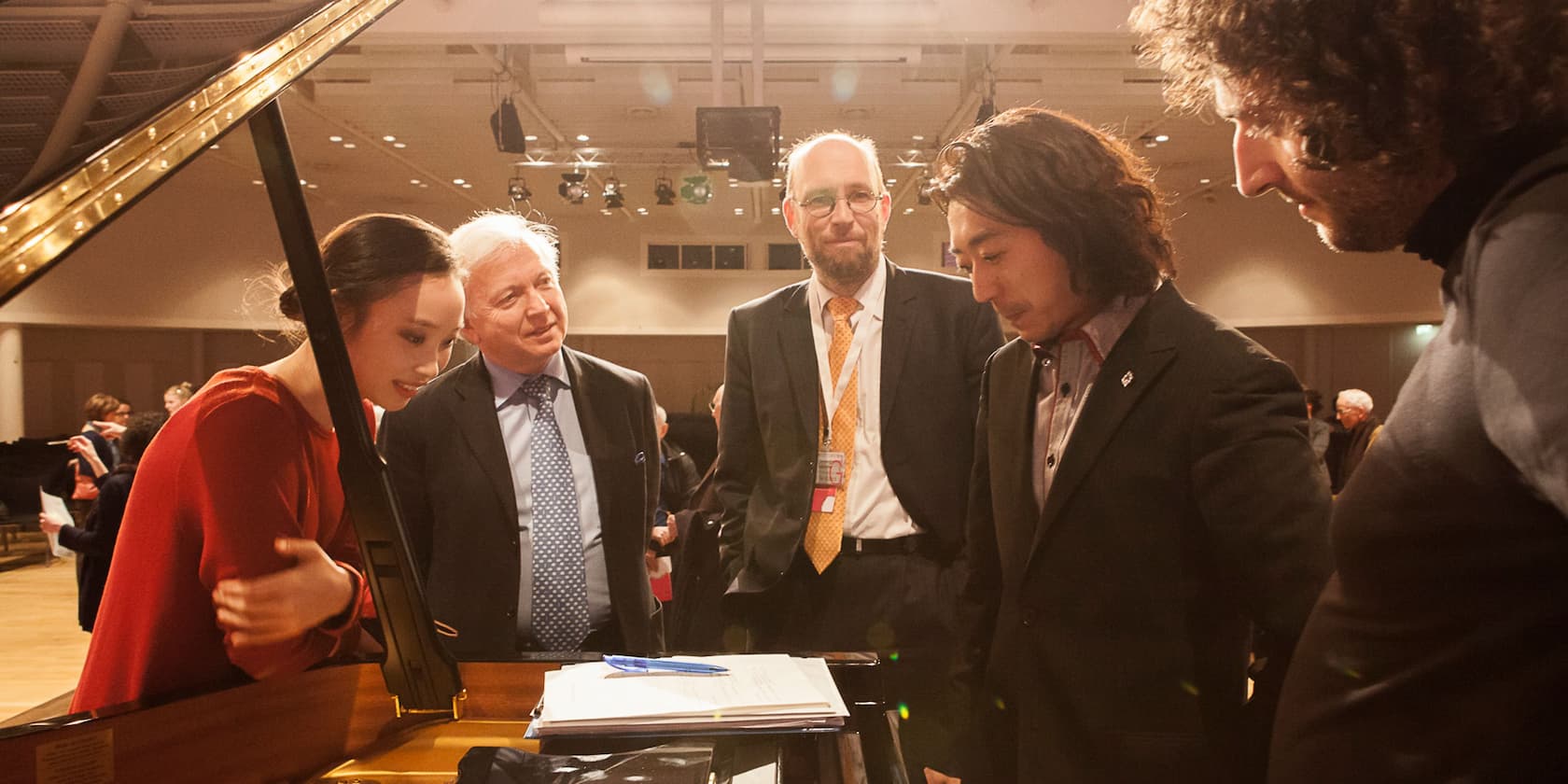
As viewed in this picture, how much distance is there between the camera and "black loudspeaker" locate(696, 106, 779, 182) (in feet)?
18.2

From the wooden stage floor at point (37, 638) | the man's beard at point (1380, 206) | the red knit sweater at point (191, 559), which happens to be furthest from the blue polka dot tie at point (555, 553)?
the wooden stage floor at point (37, 638)

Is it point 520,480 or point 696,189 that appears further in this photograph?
point 696,189

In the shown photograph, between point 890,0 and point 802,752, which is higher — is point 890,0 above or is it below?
above

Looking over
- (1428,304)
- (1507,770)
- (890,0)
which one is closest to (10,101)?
(1507,770)

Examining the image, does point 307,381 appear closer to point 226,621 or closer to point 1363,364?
point 226,621

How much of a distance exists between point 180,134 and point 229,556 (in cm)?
53

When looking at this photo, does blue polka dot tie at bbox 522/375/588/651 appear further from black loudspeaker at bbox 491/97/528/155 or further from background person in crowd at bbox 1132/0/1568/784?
black loudspeaker at bbox 491/97/528/155

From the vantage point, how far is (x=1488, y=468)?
0.70 meters

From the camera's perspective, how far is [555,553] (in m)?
1.85

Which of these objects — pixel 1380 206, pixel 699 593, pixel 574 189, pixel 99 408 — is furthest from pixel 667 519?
pixel 99 408

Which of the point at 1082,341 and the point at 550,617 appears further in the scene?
the point at 550,617

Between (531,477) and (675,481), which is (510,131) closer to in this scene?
(675,481)

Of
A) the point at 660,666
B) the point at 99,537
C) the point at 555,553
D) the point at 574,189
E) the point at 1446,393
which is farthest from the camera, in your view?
the point at 574,189

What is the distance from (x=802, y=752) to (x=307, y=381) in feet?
2.89
